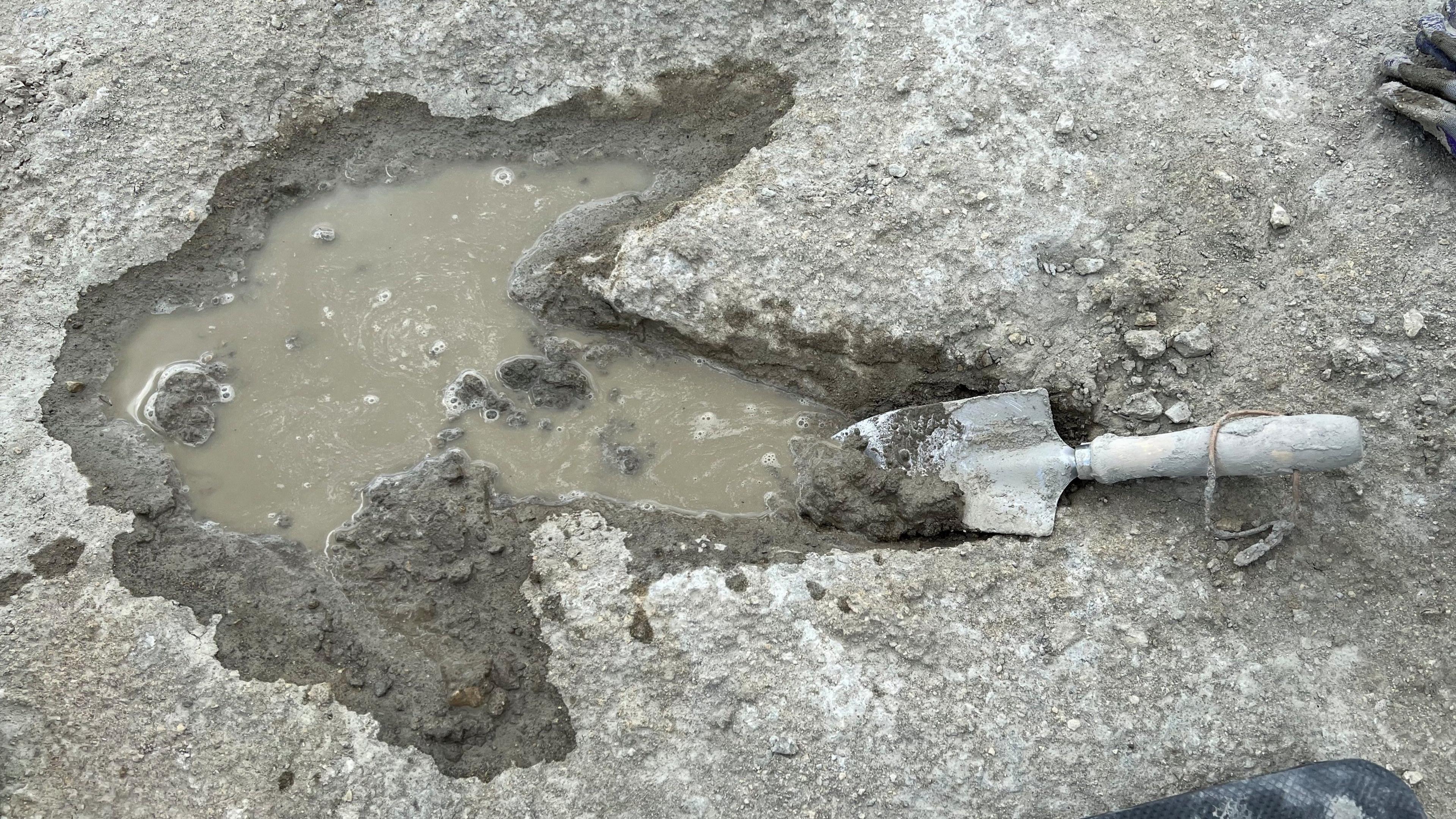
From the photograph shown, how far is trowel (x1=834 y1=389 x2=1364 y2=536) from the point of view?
3.06m

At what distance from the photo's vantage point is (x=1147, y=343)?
3543 millimetres

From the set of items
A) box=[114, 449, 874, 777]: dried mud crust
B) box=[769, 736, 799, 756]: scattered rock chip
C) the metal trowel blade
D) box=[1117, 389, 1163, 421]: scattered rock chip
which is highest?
box=[1117, 389, 1163, 421]: scattered rock chip

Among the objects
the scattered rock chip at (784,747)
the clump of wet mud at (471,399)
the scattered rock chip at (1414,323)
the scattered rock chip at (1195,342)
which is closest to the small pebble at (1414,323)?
the scattered rock chip at (1414,323)

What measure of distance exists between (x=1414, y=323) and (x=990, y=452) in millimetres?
1675

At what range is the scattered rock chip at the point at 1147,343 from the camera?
3533 millimetres

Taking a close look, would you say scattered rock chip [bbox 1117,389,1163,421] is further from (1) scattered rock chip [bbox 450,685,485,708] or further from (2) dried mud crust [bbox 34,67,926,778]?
(1) scattered rock chip [bbox 450,685,485,708]

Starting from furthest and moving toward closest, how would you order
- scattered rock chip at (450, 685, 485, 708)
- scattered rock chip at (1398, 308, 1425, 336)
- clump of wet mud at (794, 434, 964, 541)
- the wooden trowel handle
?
clump of wet mud at (794, 434, 964, 541) → scattered rock chip at (1398, 308, 1425, 336) → scattered rock chip at (450, 685, 485, 708) → the wooden trowel handle

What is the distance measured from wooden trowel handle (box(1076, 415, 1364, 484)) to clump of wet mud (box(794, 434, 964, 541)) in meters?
0.58

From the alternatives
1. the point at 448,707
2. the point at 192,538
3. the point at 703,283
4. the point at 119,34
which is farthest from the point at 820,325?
the point at 119,34

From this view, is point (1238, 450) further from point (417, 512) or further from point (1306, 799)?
point (417, 512)

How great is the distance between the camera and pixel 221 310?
4.00 metres

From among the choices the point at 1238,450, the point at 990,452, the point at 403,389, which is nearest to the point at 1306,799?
the point at 1238,450

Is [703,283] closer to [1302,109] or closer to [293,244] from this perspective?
[293,244]

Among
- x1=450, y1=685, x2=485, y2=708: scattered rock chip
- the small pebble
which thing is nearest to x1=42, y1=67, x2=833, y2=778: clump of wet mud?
x1=450, y1=685, x2=485, y2=708: scattered rock chip
